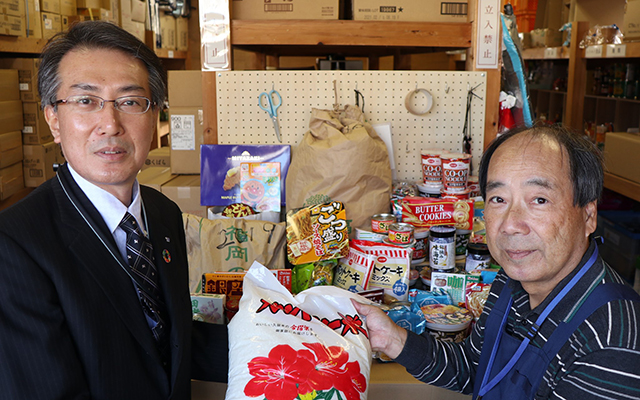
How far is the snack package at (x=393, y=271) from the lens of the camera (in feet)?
6.35

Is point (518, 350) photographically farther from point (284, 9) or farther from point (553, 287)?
point (284, 9)

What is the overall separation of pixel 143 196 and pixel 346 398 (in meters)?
0.77

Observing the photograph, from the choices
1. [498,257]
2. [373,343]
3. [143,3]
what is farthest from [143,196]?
[143,3]

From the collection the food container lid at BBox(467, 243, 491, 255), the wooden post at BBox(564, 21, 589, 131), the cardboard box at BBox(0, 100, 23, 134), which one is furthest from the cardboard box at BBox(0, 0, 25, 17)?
the wooden post at BBox(564, 21, 589, 131)

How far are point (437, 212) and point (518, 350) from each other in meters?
0.93

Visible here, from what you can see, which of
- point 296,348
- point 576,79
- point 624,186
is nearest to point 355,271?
point 296,348

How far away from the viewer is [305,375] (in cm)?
125

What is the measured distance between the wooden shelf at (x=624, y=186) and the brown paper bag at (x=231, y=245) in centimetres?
266

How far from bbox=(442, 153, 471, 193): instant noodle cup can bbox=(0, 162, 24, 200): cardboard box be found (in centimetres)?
322

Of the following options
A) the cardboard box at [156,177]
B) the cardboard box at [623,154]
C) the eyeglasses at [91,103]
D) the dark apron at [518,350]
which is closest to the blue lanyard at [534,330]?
the dark apron at [518,350]

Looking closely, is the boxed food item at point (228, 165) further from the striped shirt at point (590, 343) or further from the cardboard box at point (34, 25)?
the cardboard box at point (34, 25)

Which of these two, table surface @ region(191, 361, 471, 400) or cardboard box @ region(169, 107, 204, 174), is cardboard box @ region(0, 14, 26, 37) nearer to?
cardboard box @ region(169, 107, 204, 174)

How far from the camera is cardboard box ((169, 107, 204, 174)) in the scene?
3023 millimetres

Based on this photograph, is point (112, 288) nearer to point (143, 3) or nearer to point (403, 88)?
point (403, 88)
